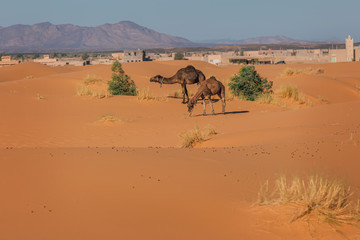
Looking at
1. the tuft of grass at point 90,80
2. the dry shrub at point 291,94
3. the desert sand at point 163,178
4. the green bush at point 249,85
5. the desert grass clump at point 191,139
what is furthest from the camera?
the tuft of grass at point 90,80

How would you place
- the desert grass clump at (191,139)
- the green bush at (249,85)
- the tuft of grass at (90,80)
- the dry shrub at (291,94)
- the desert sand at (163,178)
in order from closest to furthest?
the desert sand at (163,178)
the desert grass clump at (191,139)
the dry shrub at (291,94)
the green bush at (249,85)
the tuft of grass at (90,80)

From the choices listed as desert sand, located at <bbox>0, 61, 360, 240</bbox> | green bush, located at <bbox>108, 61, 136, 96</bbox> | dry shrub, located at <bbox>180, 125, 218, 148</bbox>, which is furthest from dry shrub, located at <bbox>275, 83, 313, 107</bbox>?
dry shrub, located at <bbox>180, 125, 218, 148</bbox>

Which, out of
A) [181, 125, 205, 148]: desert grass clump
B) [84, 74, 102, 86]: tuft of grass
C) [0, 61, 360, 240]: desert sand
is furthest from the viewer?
[84, 74, 102, 86]: tuft of grass

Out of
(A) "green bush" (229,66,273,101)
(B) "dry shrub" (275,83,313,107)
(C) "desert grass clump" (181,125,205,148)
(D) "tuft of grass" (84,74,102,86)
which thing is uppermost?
(D) "tuft of grass" (84,74,102,86)

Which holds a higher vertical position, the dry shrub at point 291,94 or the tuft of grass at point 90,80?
the tuft of grass at point 90,80

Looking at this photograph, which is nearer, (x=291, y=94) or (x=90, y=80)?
(x=291, y=94)

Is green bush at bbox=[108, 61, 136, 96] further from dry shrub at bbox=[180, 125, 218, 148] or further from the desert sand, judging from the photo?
dry shrub at bbox=[180, 125, 218, 148]

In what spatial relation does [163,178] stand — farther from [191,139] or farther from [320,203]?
[191,139]

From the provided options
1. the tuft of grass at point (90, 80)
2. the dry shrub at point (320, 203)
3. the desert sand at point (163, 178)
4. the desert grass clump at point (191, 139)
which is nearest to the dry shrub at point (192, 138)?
the desert grass clump at point (191, 139)

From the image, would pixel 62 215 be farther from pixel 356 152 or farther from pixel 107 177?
pixel 356 152

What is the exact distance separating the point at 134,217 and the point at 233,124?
36.9ft

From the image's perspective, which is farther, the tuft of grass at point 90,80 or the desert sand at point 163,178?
the tuft of grass at point 90,80

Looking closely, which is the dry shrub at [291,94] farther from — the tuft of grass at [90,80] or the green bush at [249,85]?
the tuft of grass at [90,80]

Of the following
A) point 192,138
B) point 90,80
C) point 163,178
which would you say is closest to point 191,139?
point 192,138
